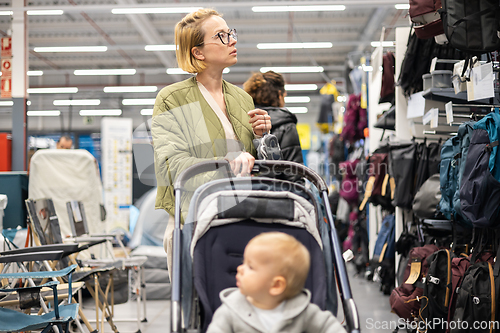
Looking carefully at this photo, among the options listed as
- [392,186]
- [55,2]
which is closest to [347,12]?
[55,2]

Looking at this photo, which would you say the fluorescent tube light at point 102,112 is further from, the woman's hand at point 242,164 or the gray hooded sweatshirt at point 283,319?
the gray hooded sweatshirt at point 283,319

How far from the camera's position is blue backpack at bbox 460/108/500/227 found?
2561mm

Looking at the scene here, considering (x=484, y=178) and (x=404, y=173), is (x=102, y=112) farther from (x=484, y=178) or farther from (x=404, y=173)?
(x=484, y=178)

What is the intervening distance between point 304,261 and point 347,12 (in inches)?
400

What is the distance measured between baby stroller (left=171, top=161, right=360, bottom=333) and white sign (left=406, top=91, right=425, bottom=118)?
2.45 meters

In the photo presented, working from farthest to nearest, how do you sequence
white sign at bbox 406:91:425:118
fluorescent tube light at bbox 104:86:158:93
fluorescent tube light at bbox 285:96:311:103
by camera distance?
fluorescent tube light at bbox 285:96:311:103 < fluorescent tube light at bbox 104:86:158:93 < white sign at bbox 406:91:425:118

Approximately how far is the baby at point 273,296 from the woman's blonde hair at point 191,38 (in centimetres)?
77

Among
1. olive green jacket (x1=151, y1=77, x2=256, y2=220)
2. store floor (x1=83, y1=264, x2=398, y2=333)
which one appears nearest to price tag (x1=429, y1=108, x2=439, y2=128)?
store floor (x1=83, y1=264, x2=398, y2=333)

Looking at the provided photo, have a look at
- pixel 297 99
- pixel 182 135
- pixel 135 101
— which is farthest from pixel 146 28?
pixel 182 135

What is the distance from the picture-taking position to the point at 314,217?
1780 mm

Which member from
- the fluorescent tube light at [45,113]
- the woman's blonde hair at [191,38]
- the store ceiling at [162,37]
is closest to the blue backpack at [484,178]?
the woman's blonde hair at [191,38]

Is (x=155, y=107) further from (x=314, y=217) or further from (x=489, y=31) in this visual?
(x=489, y=31)

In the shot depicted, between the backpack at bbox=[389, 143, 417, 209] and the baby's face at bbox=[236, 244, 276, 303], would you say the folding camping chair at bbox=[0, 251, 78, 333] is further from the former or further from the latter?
the backpack at bbox=[389, 143, 417, 209]

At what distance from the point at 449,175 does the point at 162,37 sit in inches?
401
